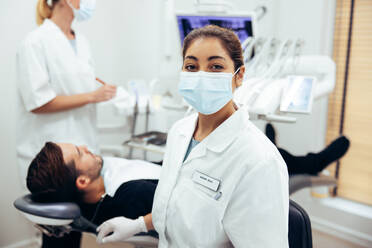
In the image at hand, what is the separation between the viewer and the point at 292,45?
1.78 meters

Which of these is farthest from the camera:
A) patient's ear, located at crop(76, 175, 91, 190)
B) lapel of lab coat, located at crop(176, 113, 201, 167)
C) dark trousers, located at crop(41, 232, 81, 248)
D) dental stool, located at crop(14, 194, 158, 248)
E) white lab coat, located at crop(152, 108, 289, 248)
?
dark trousers, located at crop(41, 232, 81, 248)

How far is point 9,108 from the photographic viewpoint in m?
2.08

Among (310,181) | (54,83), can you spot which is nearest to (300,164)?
(310,181)

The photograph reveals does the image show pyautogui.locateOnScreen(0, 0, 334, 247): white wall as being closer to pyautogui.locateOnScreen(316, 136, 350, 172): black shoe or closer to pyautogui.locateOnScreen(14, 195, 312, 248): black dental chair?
pyautogui.locateOnScreen(316, 136, 350, 172): black shoe

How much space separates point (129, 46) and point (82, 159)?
170cm

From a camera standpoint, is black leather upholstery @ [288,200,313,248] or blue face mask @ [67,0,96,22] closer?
black leather upholstery @ [288,200,313,248]

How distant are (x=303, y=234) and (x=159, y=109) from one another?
1.31 metres

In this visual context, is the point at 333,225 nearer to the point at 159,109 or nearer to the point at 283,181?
the point at 159,109

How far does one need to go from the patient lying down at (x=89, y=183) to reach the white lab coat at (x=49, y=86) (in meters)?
0.48

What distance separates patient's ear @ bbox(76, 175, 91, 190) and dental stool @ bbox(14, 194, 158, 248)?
97 millimetres

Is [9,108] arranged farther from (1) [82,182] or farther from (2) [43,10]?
(1) [82,182]

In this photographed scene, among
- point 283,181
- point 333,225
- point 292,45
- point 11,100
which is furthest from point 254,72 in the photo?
point 11,100

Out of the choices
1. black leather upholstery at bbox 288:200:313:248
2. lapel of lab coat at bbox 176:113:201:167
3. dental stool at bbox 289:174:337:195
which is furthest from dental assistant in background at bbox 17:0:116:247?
black leather upholstery at bbox 288:200:313:248

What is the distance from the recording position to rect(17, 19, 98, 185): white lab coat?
1668 mm
